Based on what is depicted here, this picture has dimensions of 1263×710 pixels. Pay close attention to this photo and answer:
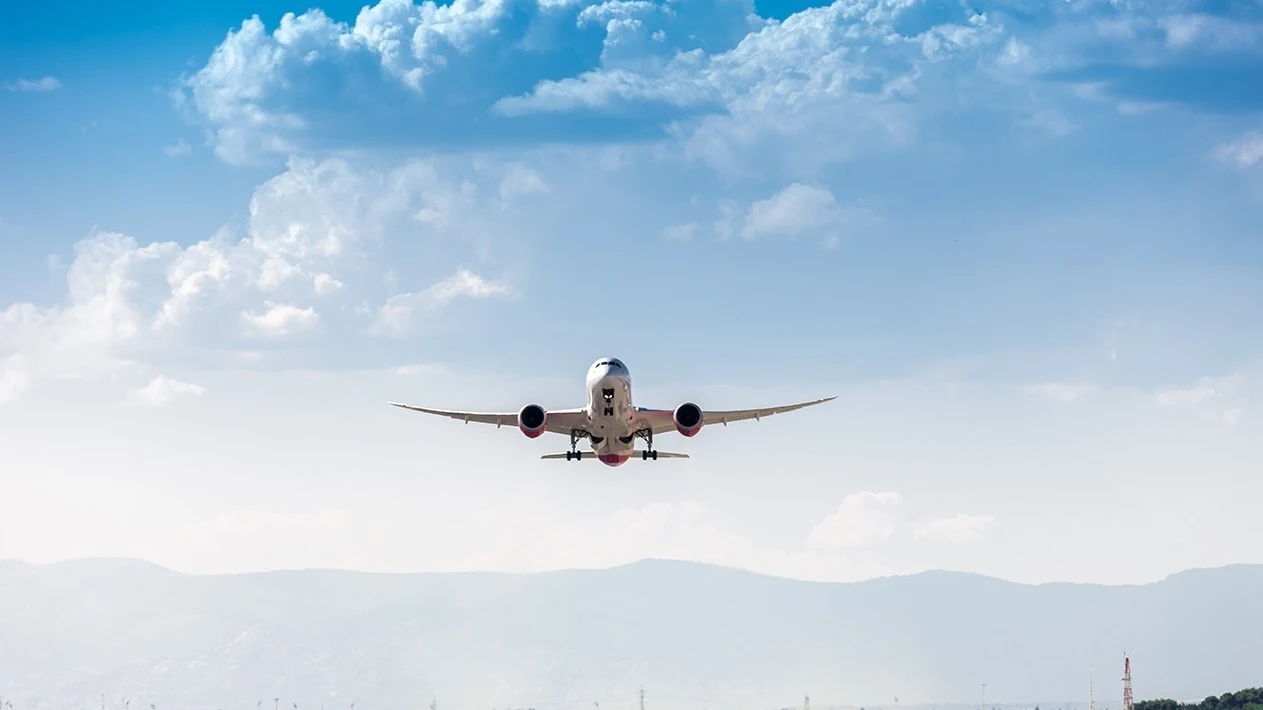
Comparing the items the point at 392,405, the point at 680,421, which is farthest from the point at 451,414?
the point at 680,421

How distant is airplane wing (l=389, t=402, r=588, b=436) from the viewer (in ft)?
344

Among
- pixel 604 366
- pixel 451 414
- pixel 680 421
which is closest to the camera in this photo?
pixel 604 366

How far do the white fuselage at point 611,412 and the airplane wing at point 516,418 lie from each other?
1.09 meters

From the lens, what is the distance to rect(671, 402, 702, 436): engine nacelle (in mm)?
104631

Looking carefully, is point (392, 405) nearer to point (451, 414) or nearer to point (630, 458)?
point (451, 414)

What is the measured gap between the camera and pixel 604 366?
97500mm

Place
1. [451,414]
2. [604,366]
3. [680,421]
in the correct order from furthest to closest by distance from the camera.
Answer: [451,414] → [680,421] → [604,366]

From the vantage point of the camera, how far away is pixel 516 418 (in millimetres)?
109000

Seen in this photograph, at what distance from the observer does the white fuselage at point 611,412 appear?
3836 inches

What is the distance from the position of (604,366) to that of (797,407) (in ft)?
59.3

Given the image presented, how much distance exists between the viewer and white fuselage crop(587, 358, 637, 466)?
9744 cm

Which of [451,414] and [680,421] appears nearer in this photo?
[680,421]

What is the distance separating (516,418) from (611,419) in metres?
9.62

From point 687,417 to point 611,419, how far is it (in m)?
5.62
